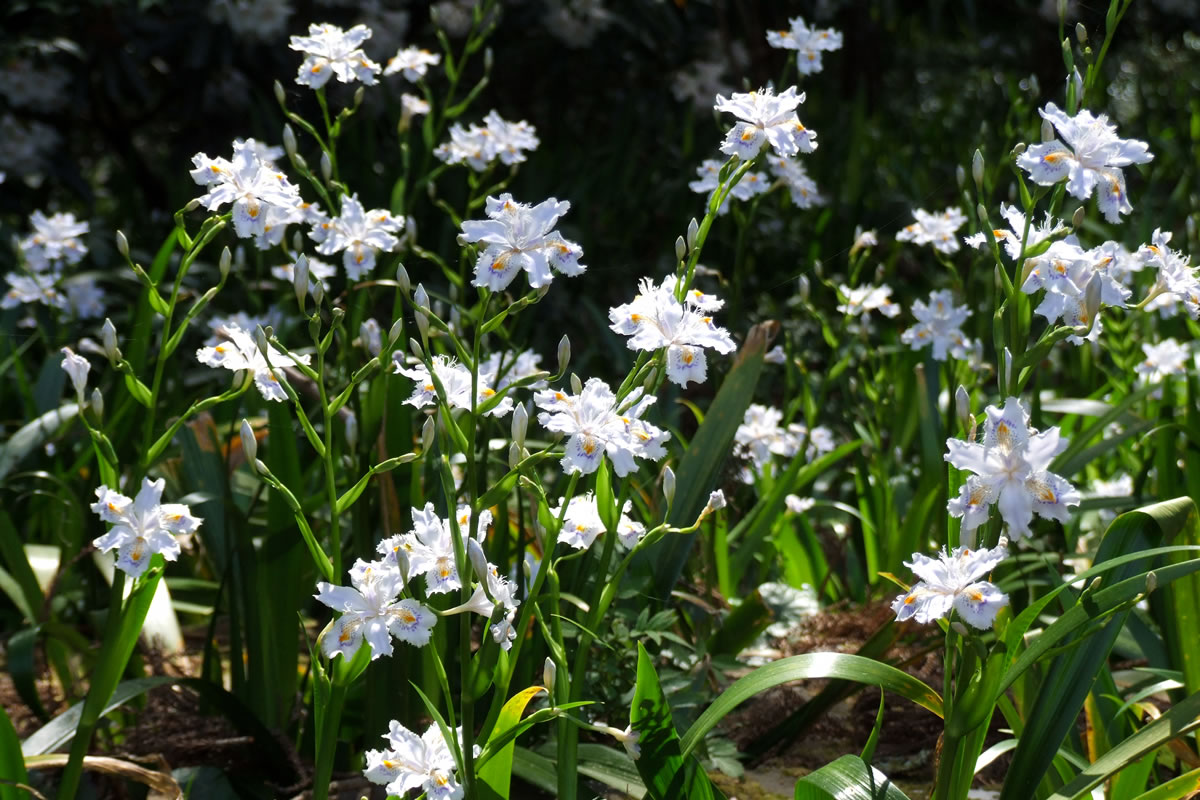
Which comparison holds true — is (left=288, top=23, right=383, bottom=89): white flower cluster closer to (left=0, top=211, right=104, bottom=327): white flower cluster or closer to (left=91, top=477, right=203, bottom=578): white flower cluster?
(left=91, top=477, right=203, bottom=578): white flower cluster

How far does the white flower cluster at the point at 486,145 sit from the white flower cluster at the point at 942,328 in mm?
902

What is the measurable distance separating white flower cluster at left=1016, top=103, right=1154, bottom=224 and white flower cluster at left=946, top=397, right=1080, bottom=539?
304 millimetres

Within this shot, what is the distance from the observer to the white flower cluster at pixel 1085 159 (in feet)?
4.13

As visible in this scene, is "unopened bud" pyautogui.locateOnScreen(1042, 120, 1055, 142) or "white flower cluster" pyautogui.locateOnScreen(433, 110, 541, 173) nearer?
"unopened bud" pyautogui.locateOnScreen(1042, 120, 1055, 142)

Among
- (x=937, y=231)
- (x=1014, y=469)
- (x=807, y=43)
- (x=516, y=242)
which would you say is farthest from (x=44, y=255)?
(x=1014, y=469)

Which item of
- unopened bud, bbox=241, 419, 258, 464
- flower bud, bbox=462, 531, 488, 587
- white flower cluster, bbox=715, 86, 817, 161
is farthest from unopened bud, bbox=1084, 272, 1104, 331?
unopened bud, bbox=241, 419, 258, 464

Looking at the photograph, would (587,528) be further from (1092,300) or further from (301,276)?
(1092,300)

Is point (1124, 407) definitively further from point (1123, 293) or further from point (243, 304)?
point (243, 304)

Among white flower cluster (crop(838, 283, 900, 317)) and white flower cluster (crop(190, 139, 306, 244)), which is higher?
white flower cluster (crop(190, 139, 306, 244))

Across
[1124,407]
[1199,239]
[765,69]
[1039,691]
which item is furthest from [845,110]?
[1039,691]

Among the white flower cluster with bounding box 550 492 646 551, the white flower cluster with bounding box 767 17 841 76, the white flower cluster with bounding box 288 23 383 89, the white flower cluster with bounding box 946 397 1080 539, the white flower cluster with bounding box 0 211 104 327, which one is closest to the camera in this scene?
the white flower cluster with bounding box 946 397 1080 539

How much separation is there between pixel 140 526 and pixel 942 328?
5.74 feet

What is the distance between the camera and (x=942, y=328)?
99.4 inches

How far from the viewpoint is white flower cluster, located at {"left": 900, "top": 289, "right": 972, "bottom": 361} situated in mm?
→ 2480
